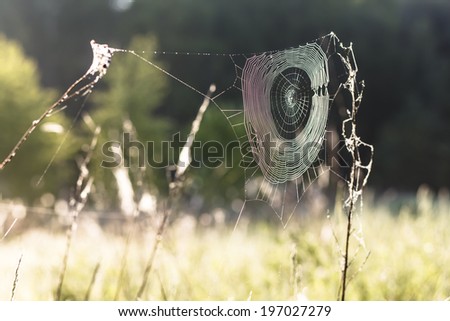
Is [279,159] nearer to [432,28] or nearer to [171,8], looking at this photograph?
[171,8]

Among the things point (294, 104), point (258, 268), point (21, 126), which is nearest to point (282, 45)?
point (21, 126)

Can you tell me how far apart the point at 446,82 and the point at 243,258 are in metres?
28.7

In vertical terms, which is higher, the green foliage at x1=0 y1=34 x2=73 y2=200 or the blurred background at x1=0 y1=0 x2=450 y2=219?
the blurred background at x1=0 y1=0 x2=450 y2=219

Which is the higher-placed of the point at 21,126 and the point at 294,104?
the point at 21,126

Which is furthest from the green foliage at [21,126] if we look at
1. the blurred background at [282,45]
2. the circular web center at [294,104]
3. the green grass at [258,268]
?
the circular web center at [294,104]

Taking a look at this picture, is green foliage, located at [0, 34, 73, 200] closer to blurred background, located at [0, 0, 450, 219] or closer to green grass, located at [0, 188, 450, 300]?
blurred background, located at [0, 0, 450, 219]

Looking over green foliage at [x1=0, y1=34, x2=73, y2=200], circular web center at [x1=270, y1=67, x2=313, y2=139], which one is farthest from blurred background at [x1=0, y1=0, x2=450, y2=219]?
circular web center at [x1=270, y1=67, x2=313, y2=139]

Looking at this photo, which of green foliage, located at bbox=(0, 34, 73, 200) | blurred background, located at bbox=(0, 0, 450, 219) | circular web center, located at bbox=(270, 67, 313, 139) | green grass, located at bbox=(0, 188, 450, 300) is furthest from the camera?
blurred background, located at bbox=(0, 0, 450, 219)

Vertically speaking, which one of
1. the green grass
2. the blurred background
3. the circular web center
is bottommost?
the green grass

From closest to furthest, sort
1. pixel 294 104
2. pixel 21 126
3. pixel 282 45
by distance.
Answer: pixel 294 104 < pixel 21 126 < pixel 282 45

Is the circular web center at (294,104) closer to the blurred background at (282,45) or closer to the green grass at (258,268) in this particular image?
the green grass at (258,268)

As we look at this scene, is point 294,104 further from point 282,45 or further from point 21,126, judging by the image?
point 282,45

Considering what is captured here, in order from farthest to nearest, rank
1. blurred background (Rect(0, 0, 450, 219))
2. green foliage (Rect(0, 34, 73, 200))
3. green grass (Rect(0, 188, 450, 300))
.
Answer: blurred background (Rect(0, 0, 450, 219)) < green foliage (Rect(0, 34, 73, 200)) < green grass (Rect(0, 188, 450, 300))
